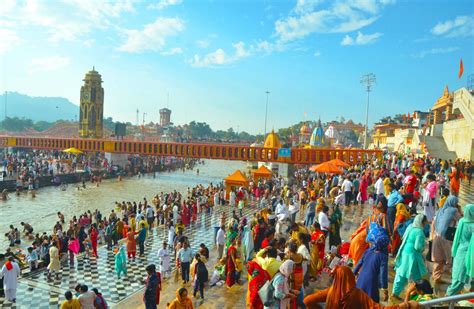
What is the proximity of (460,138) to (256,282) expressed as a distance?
18020 millimetres

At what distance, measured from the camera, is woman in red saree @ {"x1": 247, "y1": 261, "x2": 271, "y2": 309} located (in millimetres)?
4410

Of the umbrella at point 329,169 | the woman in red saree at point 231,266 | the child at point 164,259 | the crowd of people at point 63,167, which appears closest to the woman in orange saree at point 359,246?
the woman in red saree at point 231,266

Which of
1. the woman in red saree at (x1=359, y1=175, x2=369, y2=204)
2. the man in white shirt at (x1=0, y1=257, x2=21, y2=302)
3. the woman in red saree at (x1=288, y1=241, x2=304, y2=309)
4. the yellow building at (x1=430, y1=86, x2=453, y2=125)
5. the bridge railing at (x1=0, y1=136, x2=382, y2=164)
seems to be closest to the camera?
the woman in red saree at (x1=288, y1=241, x2=304, y2=309)

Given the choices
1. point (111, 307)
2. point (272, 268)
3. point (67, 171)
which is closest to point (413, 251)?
point (272, 268)

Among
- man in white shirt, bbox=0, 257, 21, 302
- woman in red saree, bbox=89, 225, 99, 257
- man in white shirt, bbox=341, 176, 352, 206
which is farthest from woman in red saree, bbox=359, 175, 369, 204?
man in white shirt, bbox=0, 257, 21, 302

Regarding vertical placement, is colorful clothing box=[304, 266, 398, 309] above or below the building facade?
below

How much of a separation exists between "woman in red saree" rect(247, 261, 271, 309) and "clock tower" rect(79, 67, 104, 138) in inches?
2029

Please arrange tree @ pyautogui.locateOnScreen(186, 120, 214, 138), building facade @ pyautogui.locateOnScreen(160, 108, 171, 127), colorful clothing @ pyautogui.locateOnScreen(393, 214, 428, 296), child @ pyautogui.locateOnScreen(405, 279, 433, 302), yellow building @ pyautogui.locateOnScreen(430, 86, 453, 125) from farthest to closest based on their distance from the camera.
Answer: building facade @ pyautogui.locateOnScreen(160, 108, 171, 127) < tree @ pyautogui.locateOnScreen(186, 120, 214, 138) < yellow building @ pyautogui.locateOnScreen(430, 86, 453, 125) < colorful clothing @ pyautogui.locateOnScreen(393, 214, 428, 296) < child @ pyautogui.locateOnScreen(405, 279, 433, 302)

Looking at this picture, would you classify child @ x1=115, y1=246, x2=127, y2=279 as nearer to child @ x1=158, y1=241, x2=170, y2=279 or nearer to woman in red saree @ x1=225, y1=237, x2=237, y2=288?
child @ x1=158, y1=241, x2=170, y2=279

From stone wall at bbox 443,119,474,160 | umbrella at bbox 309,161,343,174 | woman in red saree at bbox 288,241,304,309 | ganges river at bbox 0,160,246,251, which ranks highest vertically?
stone wall at bbox 443,119,474,160

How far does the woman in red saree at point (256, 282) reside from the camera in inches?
Result: 174

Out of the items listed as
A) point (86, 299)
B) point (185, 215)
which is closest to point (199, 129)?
point (185, 215)

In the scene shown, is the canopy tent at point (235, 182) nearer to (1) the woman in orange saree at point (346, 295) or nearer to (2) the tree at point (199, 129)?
(1) the woman in orange saree at point (346, 295)

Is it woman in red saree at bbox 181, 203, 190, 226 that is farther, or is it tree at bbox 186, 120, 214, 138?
tree at bbox 186, 120, 214, 138
